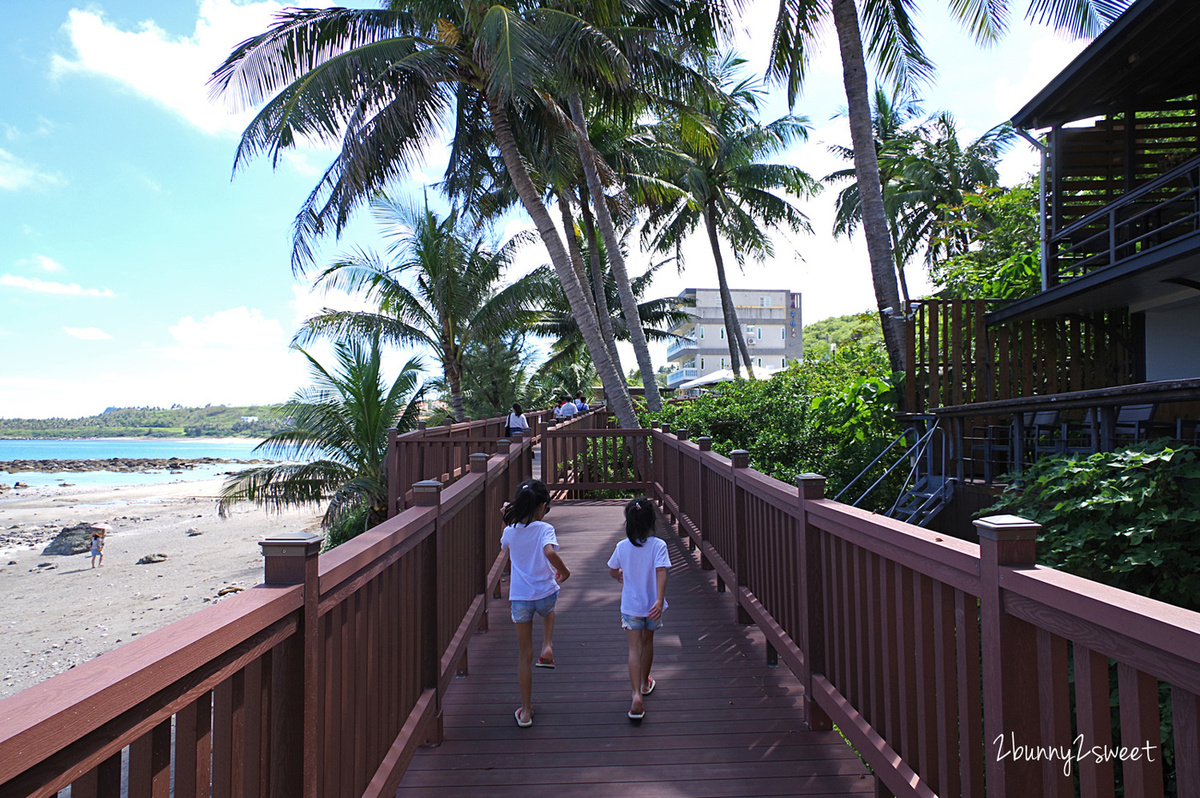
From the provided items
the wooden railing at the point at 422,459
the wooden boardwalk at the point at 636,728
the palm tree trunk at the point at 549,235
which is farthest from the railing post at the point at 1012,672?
the palm tree trunk at the point at 549,235

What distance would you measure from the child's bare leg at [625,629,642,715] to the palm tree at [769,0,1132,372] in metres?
7.96

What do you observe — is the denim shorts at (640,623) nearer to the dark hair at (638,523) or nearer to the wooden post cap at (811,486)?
the dark hair at (638,523)

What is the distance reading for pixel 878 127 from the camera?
31.0 m

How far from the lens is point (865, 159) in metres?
10.9

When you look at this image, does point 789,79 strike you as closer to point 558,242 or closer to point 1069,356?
point 558,242

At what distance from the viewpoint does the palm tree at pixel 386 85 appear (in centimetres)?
1178

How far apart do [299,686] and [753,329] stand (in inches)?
2834

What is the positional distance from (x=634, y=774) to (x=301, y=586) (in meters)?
2.14

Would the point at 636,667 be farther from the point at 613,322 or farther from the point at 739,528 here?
the point at 613,322

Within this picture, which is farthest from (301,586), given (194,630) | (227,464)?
(227,464)

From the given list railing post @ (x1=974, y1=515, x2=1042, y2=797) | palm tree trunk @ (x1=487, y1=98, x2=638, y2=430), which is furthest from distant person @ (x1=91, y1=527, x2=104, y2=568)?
railing post @ (x1=974, y1=515, x2=1042, y2=797)

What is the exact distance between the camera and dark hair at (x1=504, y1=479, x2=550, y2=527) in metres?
4.07

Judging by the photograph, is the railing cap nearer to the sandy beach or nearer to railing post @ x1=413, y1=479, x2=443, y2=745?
railing post @ x1=413, y1=479, x2=443, y2=745

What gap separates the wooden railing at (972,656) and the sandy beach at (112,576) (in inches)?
288
